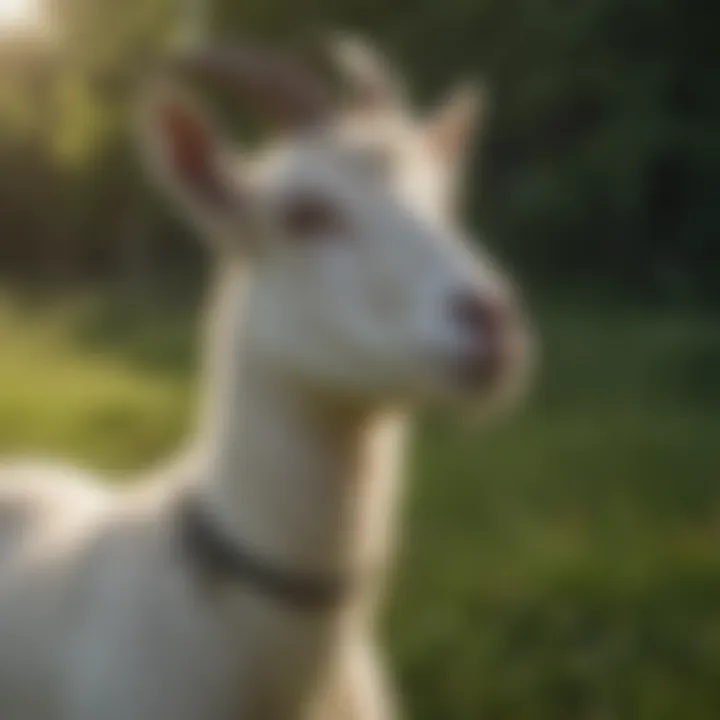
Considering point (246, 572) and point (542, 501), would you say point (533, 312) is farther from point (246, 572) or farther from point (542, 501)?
point (246, 572)

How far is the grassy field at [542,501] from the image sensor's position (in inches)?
A: 108

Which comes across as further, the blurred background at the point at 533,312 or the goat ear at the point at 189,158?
the blurred background at the point at 533,312

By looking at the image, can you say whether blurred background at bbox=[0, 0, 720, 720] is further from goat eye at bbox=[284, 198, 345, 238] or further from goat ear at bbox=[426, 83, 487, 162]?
goat eye at bbox=[284, 198, 345, 238]

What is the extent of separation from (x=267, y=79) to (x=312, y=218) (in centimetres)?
15

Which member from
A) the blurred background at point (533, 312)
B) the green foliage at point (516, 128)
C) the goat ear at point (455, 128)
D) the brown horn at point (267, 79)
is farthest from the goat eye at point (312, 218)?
the green foliage at point (516, 128)

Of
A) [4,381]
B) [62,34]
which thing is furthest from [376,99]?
[4,381]

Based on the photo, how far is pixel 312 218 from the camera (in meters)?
1.66

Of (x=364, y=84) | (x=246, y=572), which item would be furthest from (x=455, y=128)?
(x=246, y=572)

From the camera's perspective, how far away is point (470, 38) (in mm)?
6578

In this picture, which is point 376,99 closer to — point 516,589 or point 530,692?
point 530,692

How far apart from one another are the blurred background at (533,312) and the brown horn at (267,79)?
0.63 metres

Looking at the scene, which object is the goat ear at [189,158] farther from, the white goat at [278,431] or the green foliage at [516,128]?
the green foliage at [516,128]

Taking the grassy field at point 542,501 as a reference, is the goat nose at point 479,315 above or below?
below

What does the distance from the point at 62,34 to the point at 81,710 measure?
333 centimetres
